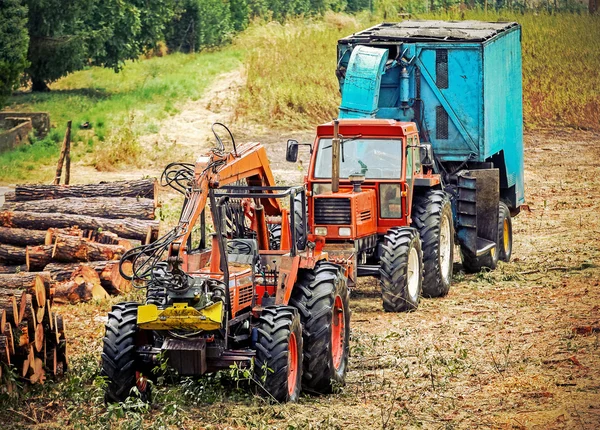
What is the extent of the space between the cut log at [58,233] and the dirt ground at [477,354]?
170 centimetres

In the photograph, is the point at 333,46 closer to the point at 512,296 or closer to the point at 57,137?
the point at 57,137

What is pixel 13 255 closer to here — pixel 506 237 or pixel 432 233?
pixel 432 233

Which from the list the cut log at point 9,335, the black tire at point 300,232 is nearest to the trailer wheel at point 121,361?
the cut log at point 9,335

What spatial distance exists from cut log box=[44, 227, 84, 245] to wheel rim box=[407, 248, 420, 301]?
4.98 meters

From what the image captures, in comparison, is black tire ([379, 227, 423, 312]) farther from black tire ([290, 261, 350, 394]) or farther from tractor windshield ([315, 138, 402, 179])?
black tire ([290, 261, 350, 394])

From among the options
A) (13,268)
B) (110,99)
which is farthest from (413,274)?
(110,99)

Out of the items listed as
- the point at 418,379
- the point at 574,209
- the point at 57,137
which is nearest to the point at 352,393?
the point at 418,379

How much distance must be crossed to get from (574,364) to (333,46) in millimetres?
27256

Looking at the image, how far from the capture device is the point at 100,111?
33250 millimetres

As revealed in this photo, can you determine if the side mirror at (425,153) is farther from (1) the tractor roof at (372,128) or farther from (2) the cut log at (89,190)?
(2) the cut log at (89,190)

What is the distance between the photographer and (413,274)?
580 inches

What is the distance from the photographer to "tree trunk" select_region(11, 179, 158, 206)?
1803cm

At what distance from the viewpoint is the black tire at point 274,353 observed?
9.51 metres

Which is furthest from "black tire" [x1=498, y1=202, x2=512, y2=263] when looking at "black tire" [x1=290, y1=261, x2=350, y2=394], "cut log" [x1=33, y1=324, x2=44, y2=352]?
"cut log" [x1=33, y1=324, x2=44, y2=352]
